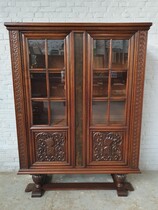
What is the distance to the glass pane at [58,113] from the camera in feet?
5.86

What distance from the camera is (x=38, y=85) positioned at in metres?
1.75

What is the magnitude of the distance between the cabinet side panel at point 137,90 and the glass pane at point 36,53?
2.93ft

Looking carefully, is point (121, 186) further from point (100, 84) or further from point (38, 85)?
point (38, 85)

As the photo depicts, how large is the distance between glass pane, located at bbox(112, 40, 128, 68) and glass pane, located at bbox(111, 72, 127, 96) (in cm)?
9

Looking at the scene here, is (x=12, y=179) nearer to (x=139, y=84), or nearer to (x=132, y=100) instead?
(x=132, y=100)

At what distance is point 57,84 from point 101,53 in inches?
20.9

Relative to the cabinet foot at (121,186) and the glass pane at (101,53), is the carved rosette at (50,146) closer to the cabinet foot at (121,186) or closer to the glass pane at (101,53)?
the cabinet foot at (121,186)

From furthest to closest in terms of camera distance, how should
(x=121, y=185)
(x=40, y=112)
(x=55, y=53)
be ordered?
(x=121, y=185)
(x=40, y=112)
(x=55, y=53)

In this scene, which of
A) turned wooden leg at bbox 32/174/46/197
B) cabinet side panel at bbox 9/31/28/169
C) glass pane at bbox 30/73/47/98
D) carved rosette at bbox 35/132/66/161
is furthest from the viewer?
turned wooden leg at bbox 32/174/46/197

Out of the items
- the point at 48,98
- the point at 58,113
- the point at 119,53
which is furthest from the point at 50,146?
the point at 119,53

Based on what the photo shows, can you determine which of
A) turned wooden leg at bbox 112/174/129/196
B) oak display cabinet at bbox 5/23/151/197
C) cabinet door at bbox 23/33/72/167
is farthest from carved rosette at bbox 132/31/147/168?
cabinet door at bbox 23/33/72/167

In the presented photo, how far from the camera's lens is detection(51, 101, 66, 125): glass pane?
1.79m

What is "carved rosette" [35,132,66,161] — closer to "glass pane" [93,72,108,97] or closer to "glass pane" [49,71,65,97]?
"glass pane" [49,71,65,97]

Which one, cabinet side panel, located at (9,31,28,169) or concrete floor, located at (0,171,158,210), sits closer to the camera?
cabinet side panel, located at (9,31,28,169)
